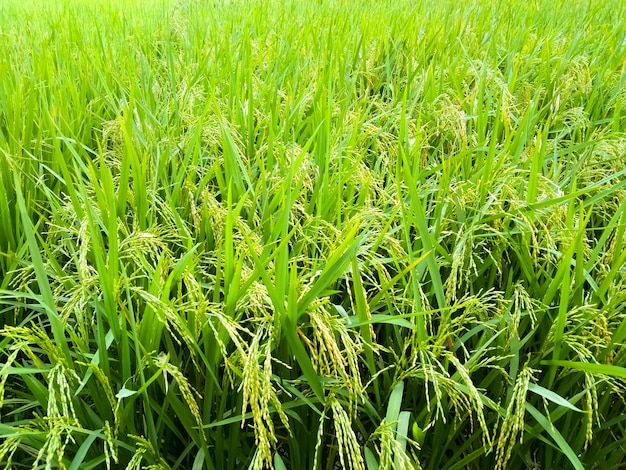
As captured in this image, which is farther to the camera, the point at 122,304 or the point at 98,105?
the point at 98,105

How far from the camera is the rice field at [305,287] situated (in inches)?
31.9

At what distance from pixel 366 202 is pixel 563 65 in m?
1.37

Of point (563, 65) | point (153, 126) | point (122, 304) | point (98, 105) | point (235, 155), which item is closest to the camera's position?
point (122, 304)

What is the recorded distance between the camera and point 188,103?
168 centimetres

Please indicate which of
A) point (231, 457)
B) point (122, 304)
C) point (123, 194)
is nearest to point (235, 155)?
point (123, 194)

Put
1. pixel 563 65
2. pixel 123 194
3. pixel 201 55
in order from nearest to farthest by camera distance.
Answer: pixel 123 194 < pixel 563 65 < pixel 201 55

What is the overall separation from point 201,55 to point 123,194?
135 centimetres

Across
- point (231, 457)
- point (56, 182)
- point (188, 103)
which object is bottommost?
point (231, 457)

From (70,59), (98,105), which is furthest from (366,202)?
(70,59)

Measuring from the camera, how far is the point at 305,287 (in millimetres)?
847

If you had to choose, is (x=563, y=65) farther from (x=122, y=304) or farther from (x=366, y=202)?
(x=122, y=304)

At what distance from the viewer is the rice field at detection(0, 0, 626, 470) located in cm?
81

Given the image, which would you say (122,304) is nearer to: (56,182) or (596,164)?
(56,182)

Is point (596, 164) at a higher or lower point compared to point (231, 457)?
higher
